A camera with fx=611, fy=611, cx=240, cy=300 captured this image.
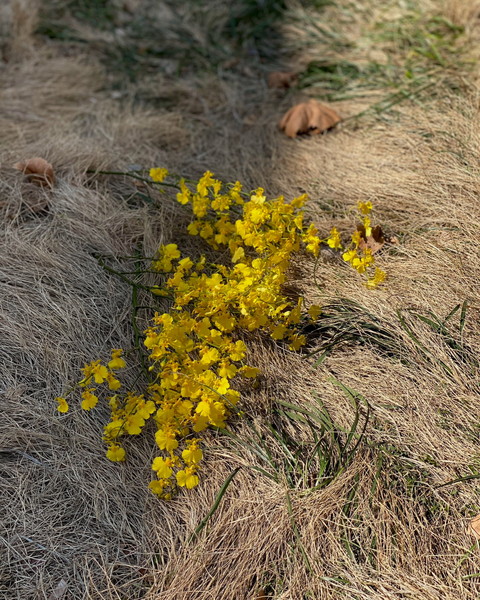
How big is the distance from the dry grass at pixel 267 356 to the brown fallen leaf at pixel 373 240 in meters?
0.07

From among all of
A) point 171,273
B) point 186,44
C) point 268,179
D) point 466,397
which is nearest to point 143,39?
point 186,44

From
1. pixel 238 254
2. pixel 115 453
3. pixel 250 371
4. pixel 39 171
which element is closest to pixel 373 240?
pixel 238 254

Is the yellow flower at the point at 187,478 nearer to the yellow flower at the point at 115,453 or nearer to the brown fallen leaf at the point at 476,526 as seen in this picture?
the yellow flower at the point at 115,453

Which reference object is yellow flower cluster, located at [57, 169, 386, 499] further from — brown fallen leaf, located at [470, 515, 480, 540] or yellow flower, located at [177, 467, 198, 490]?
brown fallen leaf, located at [470, 515, 480, 540]

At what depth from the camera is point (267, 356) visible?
1942 mm

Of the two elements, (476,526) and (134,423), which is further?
(134,423)

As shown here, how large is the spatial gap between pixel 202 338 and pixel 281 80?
1.97 m

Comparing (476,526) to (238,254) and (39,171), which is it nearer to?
(238,254)

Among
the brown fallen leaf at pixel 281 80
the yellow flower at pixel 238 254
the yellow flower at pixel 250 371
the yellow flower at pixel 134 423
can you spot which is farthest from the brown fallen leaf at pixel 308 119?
the yellow flower at pixel 134 423

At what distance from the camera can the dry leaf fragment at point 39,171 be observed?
2480 millimetres

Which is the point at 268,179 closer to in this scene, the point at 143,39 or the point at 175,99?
the point at 175,99

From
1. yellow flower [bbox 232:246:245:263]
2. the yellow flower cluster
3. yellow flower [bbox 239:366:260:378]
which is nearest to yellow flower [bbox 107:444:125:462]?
the yellow flower cluster

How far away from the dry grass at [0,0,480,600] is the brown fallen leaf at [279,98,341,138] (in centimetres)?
8

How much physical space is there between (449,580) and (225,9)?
3.35 m
